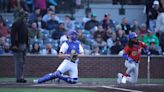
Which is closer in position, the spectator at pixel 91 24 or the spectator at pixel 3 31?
the spectator at pixel 3 31

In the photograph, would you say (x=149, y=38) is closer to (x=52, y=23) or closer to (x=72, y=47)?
(x=52, y=23)

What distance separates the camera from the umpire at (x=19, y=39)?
20.4 metres

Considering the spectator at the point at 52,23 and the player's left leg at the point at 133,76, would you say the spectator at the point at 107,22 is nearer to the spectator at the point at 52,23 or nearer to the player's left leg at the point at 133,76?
the spectator at the point at 52,23

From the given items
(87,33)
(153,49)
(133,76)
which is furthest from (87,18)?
(133,76)

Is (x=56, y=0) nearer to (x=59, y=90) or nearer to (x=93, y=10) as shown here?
(x=93, y=10)

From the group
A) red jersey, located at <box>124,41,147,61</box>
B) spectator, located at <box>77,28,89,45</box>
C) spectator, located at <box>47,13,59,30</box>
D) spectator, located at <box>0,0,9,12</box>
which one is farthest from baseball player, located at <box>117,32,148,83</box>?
spectator, located at <box>0,0,9,12</box>

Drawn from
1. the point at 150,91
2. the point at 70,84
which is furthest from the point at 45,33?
the point at 150,91

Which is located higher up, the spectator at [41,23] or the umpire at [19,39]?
the spectator at [41,23]

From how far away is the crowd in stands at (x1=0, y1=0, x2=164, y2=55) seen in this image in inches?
982

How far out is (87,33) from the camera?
26.3 m

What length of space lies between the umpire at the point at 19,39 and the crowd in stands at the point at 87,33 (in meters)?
3.71

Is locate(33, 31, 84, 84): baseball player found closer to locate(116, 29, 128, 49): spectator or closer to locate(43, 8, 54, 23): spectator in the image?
locate(116, 29, 128, 49): spectator

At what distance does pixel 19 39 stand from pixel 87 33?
6171 millimetres

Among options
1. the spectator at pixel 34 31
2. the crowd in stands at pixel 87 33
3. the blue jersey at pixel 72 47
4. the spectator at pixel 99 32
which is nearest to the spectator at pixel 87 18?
the crowd in stands at pixel 87 33
